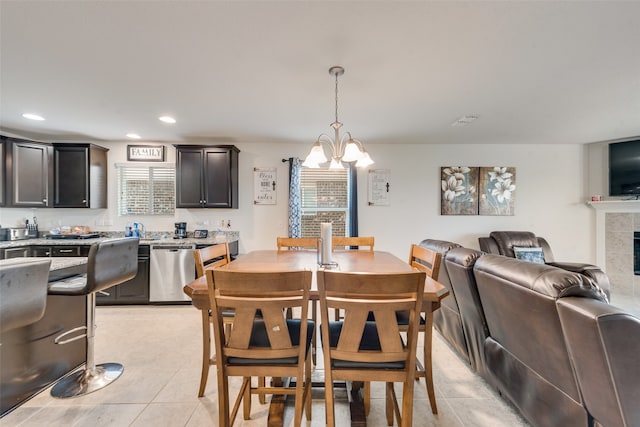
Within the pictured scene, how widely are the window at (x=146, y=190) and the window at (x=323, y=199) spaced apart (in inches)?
82.8

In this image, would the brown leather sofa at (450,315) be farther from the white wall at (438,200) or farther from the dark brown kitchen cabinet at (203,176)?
the dark brown kitchen cabinet at (203,176)

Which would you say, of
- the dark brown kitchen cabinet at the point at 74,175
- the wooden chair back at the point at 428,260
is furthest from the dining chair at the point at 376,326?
the dark brown kitchen cabinet at the point at 74,175

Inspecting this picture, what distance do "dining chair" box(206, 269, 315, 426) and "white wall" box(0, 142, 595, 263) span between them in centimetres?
297

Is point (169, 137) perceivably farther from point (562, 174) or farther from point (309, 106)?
point (562, 174)

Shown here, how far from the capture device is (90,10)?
1.48 m

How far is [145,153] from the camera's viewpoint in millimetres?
Result: 4078

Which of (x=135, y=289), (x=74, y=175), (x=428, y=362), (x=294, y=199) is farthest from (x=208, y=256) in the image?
(x=74, y=175)

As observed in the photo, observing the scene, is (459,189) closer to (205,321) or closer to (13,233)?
(205,321)

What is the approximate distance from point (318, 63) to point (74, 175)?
3.93 metres

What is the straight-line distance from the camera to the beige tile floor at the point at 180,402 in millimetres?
1578

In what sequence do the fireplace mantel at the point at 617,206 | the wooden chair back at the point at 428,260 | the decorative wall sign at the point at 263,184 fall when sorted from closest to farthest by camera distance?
the wooden chair back at the point at 428,260
the fireplace mantel at the point at 617,206
the decorative wall sign at the point at 263,184

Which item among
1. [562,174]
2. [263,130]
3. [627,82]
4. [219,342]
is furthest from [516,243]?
[219,342]

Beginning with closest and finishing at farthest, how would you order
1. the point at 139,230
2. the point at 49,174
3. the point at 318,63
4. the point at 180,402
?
the point at 180,402
the point at 318,63
the point at 49,174
the point at 139,230

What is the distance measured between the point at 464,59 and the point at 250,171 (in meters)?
3.20
